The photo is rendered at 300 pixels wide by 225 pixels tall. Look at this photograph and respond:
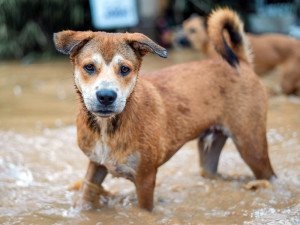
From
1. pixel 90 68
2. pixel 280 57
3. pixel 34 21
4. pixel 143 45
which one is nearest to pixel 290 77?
pixel 280 57

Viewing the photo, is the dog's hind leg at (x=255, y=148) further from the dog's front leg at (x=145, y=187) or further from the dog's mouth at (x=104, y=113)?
the dog's mouth at (x=104, y=113)

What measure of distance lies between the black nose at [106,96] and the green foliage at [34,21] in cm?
959

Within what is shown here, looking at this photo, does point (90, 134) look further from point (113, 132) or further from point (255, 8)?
point (255, 8)

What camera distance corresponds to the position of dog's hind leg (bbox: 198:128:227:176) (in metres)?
4.14

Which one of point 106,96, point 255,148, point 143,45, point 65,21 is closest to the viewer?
point 106,96

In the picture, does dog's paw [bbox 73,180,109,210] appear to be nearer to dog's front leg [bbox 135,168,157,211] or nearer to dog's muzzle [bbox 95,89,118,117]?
dog's front leg [bbox 135,168,157,211]

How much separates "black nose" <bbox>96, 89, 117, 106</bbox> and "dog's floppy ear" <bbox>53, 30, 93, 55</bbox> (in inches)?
17.8

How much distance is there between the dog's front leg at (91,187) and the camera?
356 cm

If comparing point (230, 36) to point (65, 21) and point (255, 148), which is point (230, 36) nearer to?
point (255, 148)

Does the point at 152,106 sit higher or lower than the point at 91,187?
higher

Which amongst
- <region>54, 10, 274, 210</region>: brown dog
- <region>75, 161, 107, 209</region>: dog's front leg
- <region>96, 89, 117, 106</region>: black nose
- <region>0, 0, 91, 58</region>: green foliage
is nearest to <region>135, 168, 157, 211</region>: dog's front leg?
<region>54, 10, 274, 210</region>: brown dog

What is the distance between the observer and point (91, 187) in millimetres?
3584

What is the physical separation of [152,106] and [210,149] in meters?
1.27

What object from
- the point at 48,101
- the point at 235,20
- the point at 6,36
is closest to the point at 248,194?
the point at 235,20
